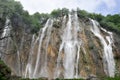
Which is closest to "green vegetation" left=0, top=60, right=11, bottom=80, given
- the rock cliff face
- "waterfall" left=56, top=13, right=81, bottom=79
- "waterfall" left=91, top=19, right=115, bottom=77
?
"waterfall" left=56, top=13, right=81, bottom=79

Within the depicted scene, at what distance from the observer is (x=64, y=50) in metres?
38.5

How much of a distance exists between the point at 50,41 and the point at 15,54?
185 inches

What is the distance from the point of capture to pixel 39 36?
133 feet

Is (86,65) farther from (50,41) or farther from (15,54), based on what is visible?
(15,54)

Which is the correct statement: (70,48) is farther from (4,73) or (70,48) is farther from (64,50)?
(4,73)

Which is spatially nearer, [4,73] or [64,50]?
[4,73]

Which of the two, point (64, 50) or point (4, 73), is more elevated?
point (64, 50)

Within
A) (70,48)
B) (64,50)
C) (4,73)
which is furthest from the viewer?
A: (70,48)

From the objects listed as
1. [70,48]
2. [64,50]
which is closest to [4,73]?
[64,50]

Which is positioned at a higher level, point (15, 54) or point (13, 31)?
point (13, 31)

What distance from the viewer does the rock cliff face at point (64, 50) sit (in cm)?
3725

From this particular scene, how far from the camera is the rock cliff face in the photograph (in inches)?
1467

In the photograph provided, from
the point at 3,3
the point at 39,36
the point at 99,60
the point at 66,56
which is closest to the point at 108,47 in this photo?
the point at 99,60

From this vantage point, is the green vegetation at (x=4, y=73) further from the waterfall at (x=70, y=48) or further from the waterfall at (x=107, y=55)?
the waterfall at (x=107, y=55)
